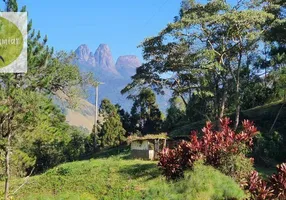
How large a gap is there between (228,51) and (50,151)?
15.8 metres

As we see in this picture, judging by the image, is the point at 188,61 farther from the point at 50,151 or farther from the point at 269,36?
the point at 50,151

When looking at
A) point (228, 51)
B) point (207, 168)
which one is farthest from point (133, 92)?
point (207, 168)

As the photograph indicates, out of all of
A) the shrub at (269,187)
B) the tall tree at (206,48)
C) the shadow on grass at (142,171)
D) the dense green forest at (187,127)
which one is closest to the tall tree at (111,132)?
the dense green forest at (187,127)

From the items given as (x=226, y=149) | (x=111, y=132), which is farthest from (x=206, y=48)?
(x=111, y=132)

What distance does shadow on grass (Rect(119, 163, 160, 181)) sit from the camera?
12.9 metres

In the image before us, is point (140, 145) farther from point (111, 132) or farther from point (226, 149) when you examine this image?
Answer: point (111, 132)

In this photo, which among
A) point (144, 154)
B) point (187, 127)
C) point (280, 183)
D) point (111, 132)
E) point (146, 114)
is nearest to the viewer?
point (280, 183)

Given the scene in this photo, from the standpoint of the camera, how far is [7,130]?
43.0 feet

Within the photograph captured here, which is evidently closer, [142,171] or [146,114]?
[142,171]

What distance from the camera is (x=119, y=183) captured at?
12.7 metres

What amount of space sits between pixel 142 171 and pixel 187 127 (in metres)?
10.1

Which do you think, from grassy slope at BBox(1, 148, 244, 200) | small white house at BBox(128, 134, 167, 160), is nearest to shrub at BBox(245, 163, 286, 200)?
grassy slope at BBox(1, 148, 244, 200)

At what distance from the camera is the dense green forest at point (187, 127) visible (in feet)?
23.7

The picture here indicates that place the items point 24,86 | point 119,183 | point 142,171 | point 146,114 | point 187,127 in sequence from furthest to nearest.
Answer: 1. point 146,114
2. point 187,127
3. point 142,171
4. point 119,183
5. point 24,86
